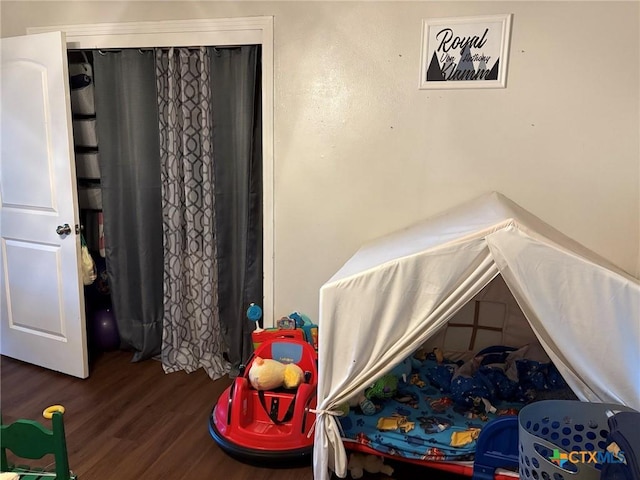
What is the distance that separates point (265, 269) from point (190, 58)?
1.29 m

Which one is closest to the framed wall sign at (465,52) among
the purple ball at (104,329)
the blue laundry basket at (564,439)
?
the blue laundry basket at (564,439)

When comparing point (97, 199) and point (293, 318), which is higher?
point (97, 199)

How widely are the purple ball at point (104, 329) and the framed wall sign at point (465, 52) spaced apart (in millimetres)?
2411

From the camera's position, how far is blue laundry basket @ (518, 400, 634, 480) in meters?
1.50

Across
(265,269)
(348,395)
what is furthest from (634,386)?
(265,269)

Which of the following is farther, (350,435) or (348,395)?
(350,435)

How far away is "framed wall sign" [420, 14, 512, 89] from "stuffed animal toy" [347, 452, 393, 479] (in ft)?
5.71

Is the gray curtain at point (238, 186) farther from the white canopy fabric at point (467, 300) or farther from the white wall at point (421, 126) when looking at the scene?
the white canopy fabric at point (467, 300)

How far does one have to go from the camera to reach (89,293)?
3.39 metres

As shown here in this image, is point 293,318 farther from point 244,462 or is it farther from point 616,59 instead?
point 616,59

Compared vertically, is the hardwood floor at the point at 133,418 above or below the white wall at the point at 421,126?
below

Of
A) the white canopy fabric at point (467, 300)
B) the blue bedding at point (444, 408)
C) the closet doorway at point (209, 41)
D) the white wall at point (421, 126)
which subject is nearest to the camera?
the white canopy fabric at point (467, 300)

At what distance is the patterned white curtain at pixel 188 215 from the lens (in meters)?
Result: 2.90

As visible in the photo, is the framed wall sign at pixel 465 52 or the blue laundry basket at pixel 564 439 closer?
A: the blue laundry basket at pixel 564 439
